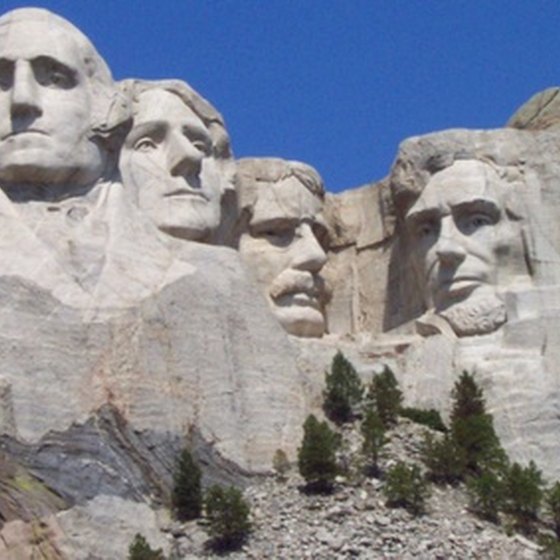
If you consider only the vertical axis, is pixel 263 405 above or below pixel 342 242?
below

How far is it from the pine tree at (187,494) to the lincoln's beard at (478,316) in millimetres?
4430

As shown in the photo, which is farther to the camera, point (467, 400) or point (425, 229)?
point (425, 229)

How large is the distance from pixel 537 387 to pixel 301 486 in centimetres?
333

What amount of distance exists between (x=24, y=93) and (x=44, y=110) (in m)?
0.26

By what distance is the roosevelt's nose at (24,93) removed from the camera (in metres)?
30.2

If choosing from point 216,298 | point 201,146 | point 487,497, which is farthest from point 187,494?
point 201,146

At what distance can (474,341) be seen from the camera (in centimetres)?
3231

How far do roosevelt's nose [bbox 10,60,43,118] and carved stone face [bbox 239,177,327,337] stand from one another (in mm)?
3444

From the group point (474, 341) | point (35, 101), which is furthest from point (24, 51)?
point (474, 341)

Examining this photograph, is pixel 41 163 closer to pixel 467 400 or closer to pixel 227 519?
pixel 227 519

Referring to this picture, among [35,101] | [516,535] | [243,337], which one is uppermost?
[35,101]

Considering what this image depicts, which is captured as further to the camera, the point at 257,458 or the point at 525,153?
the point at 525,153

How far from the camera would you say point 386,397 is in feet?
101

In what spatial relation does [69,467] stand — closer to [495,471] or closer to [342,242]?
[495,471]
